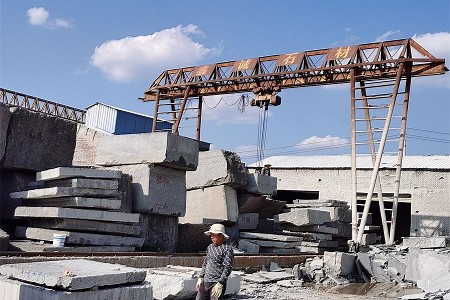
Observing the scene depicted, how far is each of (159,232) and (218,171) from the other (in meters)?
2.43

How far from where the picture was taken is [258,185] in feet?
37.3

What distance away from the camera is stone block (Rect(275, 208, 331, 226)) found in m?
12.0

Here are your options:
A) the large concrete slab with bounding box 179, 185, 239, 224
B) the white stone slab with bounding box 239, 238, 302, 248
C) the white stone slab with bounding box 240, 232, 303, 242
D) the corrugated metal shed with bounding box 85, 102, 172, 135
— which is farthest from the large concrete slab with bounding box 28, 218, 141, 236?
the corrugated metal shed with bounding box 85, 102, 172, 135

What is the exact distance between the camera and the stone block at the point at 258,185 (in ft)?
37.1

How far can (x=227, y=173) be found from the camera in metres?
10.3

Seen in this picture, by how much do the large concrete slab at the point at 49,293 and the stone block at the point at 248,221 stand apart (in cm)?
697

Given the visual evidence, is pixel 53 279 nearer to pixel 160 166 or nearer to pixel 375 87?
pixel 160 166

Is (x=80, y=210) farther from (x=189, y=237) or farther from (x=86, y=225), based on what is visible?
(x=189, y=237)

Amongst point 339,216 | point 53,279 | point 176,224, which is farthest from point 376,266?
point 53,279

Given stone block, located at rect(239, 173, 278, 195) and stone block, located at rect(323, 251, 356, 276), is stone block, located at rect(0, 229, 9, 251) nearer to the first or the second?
stone block, located at rect(239, 173, 278, 195)

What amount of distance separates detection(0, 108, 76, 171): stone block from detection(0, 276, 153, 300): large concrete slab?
12.4 feet

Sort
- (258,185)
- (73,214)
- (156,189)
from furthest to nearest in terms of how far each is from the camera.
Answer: (258,185) < (156,189) < (73,214)

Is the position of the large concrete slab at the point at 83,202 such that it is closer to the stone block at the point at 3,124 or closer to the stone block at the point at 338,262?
the stone block at the point at 3,124

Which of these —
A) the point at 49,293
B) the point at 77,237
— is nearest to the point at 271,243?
the point at 77,237
